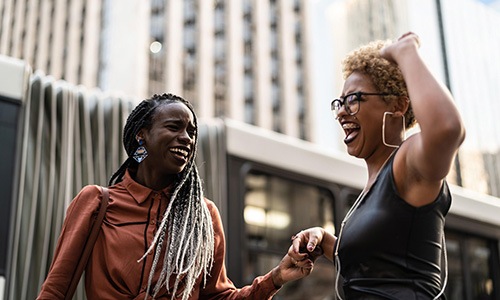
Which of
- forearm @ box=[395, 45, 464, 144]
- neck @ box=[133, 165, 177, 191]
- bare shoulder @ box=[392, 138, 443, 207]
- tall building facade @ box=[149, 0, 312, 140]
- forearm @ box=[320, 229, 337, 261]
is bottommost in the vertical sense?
forearm @ box=[320, 229, 337, 261]

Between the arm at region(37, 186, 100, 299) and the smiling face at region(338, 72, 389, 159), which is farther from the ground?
the smiling face at region(338, 72, 389, 159)

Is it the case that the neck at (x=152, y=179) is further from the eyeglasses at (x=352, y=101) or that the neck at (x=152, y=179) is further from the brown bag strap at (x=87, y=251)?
the eyeglasses at (x=352, y=101)

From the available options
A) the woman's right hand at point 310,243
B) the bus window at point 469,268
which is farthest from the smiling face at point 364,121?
the bus window at point 469,268

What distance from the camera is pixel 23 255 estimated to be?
393 centimetres

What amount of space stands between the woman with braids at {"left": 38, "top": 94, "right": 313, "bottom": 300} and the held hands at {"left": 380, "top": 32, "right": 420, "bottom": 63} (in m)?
0.85

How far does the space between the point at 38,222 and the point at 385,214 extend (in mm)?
2803

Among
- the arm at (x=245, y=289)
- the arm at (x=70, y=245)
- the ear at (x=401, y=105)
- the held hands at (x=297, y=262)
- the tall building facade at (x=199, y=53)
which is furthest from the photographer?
the tall building facade at (x=199, y=53)

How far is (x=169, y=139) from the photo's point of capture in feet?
7.93

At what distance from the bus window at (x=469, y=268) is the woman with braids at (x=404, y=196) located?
4.88m

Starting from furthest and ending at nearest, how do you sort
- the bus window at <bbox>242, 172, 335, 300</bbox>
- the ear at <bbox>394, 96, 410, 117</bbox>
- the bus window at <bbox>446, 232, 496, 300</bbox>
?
the bus window at <bbox>446, 232, 496, 300</bbox>
the bus window at <bbox>242, 172, 335, 300</bbox>
the ear at <bbox>394, 96, 410, 117</bbox>

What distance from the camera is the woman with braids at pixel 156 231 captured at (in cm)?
227

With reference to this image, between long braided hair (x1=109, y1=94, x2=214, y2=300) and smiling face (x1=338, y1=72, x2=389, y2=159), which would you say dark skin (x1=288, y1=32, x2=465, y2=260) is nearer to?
smiling face (x1=338, y1=72, x2=389, y2=159)

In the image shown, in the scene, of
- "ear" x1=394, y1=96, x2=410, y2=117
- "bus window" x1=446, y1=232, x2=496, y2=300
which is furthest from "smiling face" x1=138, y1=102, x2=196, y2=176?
"bus window" x1=446, y1=232, x2=496, y2=300

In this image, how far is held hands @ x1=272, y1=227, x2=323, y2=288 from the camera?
235 cm
